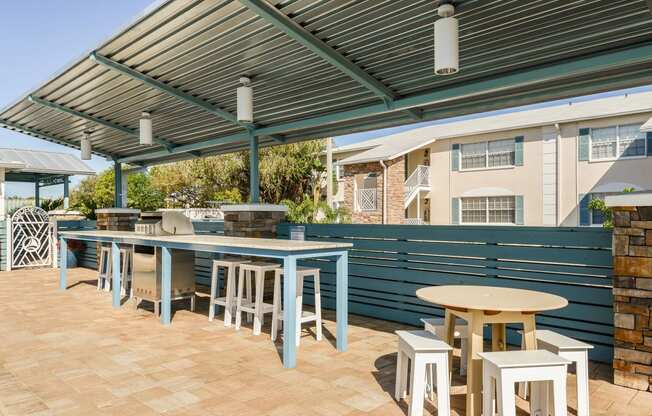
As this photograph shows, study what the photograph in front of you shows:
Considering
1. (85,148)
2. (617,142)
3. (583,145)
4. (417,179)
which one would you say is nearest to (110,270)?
(85,148)

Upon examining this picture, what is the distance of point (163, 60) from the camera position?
221 inches

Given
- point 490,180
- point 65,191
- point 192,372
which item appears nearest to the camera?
point 192,372

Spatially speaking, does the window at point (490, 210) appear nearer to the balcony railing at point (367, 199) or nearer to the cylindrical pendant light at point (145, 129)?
the balcony railing at point (367, 199)

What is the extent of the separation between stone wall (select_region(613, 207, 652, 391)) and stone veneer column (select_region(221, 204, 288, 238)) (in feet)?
15.2

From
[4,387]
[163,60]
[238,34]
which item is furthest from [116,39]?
[4,387]

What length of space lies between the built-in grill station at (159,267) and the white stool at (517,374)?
436cm

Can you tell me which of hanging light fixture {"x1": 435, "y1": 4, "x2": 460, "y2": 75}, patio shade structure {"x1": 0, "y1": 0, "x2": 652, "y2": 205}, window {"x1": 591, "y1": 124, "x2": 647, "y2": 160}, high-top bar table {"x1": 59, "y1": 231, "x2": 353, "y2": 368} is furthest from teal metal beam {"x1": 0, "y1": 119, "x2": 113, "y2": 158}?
window {"x1": 591, "y1": 124, "x2": 647, "y2": 160}

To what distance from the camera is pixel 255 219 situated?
688cm

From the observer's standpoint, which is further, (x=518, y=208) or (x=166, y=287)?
(x=518, y=208)

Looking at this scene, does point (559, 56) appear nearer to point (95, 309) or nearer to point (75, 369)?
point (75, 369)

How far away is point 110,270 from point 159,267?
272cm

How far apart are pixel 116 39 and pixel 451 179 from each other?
523 inches

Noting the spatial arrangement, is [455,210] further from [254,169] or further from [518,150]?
[254,169]

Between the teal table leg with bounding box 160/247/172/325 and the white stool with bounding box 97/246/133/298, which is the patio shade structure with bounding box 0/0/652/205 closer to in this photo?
the teal table leg with bounding box 160/247/172/325
